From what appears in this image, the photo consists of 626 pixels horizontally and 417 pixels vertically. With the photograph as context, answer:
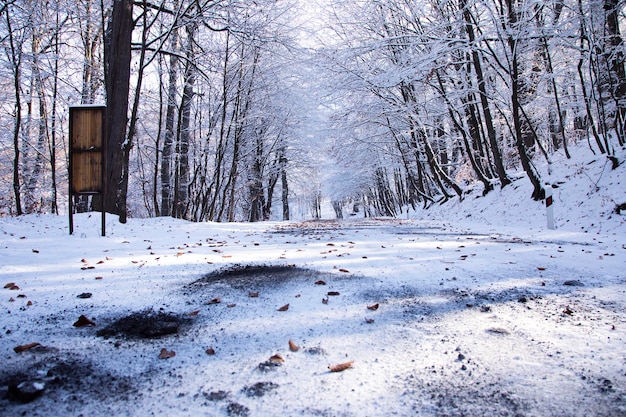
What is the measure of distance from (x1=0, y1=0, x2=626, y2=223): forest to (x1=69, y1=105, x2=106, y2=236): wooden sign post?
2.33 feet

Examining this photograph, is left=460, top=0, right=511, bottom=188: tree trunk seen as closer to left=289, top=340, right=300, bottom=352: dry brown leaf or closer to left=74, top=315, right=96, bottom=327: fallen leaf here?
left=289, top=340, right=300, bottom=352: dry brown leaf

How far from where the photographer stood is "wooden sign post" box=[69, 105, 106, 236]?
5.73 metres

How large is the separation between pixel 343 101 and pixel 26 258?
→ 1395 centimetres

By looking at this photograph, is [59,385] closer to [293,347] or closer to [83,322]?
[83,322]

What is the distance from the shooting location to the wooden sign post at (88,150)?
5.73 metres

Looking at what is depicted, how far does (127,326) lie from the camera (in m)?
2.00

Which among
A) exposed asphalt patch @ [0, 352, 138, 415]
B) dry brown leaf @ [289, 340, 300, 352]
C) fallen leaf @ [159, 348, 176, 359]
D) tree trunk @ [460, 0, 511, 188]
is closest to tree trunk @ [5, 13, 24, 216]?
exposed asphalt patch @ [0, 352, 138, 415]

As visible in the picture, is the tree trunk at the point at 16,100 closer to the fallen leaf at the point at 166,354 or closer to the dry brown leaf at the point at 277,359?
the fallen leaf at the point at 166,354

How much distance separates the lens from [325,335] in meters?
1.84

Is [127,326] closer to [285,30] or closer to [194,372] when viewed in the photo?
[194,372]

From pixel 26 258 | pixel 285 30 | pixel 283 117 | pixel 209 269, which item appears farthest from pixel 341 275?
pixel 283 117

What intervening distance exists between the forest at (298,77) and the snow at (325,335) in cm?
351

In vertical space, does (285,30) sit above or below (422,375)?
above

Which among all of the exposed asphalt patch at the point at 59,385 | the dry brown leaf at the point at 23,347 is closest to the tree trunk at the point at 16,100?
the dry brown leaf at the point at 23,347
